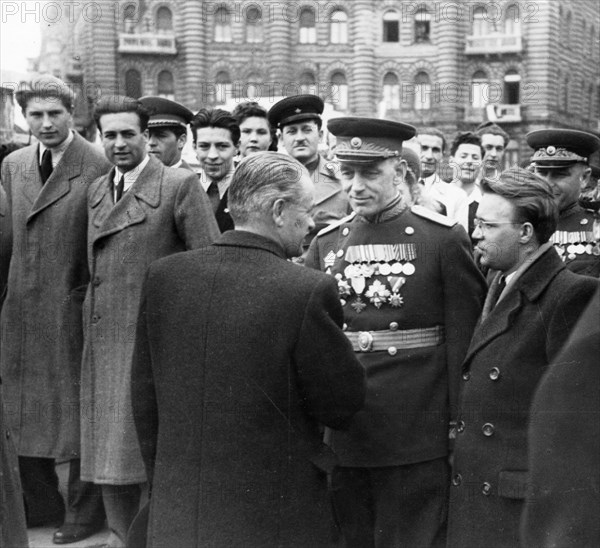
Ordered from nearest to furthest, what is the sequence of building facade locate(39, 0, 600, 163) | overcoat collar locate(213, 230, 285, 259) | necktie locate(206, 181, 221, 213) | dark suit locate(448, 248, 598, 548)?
1. overcoat collar locate(213, 230, 285, 259)
2. dark suit locate(448, 248, 598, 548)
3. necktie locate(206, 181, 221, 213)
4. building facade locate(39, 0, 600, 163)

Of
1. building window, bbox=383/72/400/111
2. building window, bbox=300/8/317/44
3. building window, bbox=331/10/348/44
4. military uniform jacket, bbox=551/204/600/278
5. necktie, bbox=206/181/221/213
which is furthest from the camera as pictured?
building window, bbox=331/10/348/44

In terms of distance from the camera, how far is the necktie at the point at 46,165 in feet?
16.5

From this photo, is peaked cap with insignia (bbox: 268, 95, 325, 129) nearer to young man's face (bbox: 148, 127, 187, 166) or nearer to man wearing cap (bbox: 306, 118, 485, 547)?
young man's face (bbox: 148, 127, 187, 166)

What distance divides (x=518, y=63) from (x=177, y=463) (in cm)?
3891

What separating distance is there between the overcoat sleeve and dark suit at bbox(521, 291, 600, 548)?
1133mm

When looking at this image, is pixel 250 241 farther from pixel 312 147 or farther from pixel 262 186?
pixel 312 147

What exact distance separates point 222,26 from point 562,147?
121ft

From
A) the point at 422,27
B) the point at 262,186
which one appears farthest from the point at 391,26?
the point at 262,186

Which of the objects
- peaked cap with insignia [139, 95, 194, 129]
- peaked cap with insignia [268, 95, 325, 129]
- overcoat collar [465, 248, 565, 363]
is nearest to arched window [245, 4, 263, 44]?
peaked cap with insignia [139, 95, 194, 129]

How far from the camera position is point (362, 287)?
12.6 ft

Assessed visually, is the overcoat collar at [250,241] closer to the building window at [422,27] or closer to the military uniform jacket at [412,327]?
the military uniform jacket at [412,327]

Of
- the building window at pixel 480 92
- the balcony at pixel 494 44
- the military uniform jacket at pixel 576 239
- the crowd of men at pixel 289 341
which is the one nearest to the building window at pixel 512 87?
the building window at pixel 480 92

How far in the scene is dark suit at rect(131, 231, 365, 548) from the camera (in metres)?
2.82

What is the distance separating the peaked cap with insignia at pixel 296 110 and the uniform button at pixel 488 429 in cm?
269
